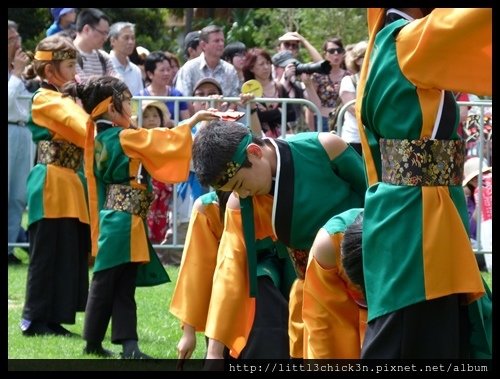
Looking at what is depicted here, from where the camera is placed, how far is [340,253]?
4305mm

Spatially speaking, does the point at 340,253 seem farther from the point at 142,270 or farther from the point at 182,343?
the point at 142,270

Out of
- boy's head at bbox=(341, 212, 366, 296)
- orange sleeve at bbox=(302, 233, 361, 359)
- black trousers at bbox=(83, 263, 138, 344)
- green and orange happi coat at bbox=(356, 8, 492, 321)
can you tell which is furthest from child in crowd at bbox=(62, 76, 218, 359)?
green and orange happi coat at bbox=(356, 8, 492, 321)

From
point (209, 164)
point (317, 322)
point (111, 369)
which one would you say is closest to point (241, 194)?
point (209, 164)

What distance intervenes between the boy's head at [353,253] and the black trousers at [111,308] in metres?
2.81

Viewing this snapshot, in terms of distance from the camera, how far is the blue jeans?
988 cm

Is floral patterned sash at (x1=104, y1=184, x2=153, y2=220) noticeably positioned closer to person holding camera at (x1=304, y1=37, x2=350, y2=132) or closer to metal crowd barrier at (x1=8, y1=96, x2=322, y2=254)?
metal crowd barrier at (x1=8, y1=96, x2=322, y2=254)

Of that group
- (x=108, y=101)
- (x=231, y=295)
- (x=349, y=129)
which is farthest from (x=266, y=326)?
(x=349, y=129)

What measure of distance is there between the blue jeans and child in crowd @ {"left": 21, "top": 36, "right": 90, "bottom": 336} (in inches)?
82.5

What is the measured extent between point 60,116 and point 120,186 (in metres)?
0.72

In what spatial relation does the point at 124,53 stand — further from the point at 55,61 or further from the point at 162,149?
the point at 162,149

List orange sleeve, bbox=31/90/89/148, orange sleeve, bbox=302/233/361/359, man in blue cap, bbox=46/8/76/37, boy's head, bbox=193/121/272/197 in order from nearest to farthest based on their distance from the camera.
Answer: orange sleeve, bbox=302/233/361/359
boy's head, bbox=193/121/272/197
orange sleeve, bbox=31/90/89/148
man in blue cap, bbox=46/8/76/37

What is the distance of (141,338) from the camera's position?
7.32 meters

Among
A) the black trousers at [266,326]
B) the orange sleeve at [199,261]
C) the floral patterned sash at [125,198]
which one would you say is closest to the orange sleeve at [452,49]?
the black trousers at [266,326]

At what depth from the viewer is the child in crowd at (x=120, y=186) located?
22.3 feet
